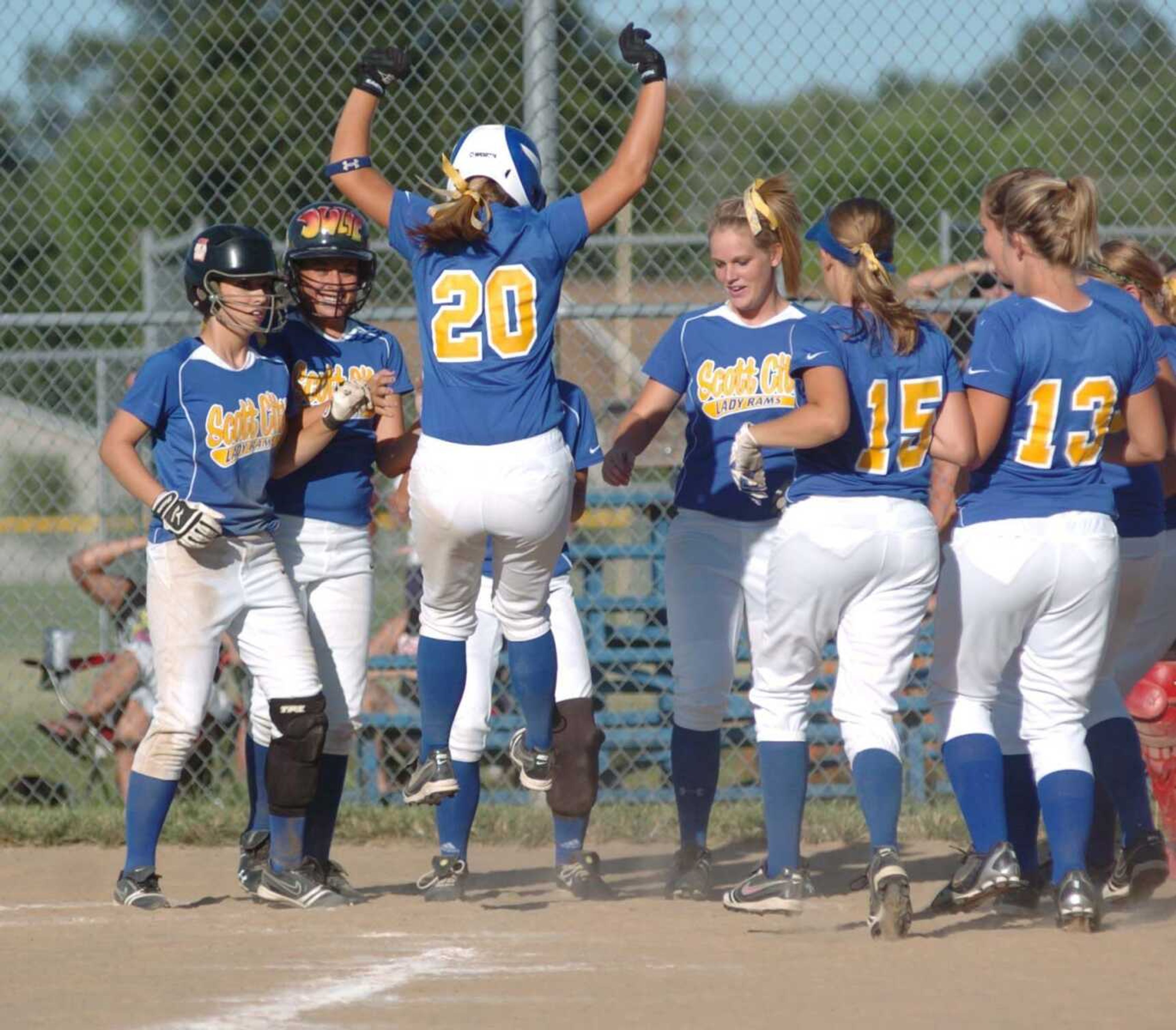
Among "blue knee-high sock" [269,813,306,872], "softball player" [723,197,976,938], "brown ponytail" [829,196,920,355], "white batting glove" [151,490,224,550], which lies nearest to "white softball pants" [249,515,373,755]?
→ "blue knee-high sock" [269,813,306,872]

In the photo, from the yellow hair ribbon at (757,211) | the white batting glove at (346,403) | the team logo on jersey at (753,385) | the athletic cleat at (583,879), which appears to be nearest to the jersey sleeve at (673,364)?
the team logo on jersey at (753,385)

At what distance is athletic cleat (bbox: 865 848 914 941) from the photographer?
161 inches

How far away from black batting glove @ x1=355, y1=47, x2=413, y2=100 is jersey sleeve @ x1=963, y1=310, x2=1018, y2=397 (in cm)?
169

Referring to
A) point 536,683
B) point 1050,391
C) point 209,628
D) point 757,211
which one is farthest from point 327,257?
point 1050,391

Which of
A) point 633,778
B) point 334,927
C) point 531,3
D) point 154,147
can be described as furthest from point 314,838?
point 154,147

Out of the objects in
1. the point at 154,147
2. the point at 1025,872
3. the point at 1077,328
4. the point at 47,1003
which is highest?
the point at 154,147

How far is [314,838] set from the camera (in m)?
5.00

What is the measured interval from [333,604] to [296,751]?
448mm

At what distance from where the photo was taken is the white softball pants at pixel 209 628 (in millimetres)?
4656

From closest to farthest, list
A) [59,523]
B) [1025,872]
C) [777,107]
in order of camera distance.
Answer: [1025,872] → [777,107] → [59,523]

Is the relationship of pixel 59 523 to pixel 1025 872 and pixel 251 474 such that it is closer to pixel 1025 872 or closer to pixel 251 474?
pixel 251 474

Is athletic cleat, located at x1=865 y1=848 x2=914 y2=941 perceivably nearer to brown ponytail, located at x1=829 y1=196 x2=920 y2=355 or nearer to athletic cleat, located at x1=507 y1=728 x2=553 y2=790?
Result: athletic cleat, located at x1=507 y1=728 x2=553 y2=790

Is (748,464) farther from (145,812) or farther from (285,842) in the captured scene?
(145,812)

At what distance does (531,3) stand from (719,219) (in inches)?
82.5
